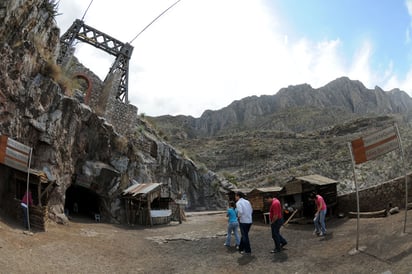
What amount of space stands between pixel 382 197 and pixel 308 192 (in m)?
3.55

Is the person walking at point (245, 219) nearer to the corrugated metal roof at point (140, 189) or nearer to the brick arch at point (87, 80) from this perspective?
the corrugated metal roof at point (140, 189)

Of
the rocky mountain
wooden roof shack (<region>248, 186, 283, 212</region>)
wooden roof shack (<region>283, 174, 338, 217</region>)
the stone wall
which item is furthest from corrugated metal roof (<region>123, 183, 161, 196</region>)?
the rocky mountain

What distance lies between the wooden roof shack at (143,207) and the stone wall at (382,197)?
10102mm

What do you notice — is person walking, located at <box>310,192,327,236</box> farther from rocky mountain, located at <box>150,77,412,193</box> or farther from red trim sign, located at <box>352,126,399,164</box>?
rocky mountain, located at <box>150,77,412,193</box>

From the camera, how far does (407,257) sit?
6.59m

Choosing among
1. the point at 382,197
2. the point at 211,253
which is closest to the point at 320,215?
the point at 382,197

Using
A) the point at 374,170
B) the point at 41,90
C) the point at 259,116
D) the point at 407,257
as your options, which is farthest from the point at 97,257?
the point at 259,116

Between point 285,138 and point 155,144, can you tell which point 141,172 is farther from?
point 285,138

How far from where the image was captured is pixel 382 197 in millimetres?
13234

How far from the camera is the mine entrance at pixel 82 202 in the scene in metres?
21.8

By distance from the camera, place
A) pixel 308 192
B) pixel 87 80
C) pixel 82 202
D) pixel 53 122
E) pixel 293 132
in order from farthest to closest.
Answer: pixel 293 132 < pixel 87 80 < pixel 82 202 < pixel 53 122 < pixel 308 192

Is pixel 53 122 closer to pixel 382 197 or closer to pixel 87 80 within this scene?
pixel 87 80

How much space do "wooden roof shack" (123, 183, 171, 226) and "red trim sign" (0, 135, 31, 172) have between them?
779 cm

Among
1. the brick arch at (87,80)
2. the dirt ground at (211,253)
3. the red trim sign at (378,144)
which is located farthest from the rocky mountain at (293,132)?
the brick arch at (87,80)
